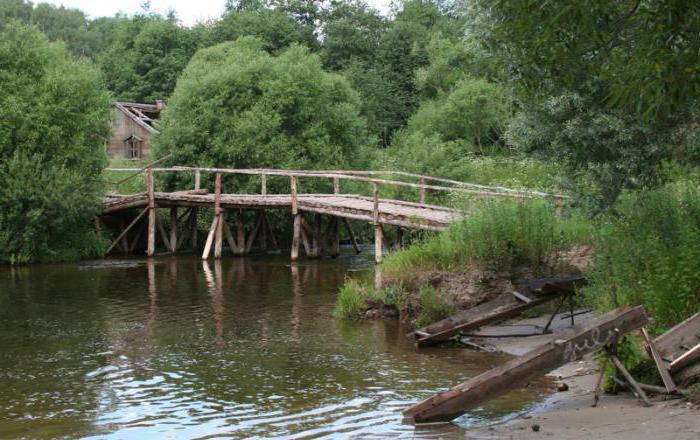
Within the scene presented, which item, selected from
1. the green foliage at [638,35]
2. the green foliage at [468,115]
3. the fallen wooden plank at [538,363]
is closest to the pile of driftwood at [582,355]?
the fallen wooden plank at [538,363]

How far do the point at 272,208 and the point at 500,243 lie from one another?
44.4ft

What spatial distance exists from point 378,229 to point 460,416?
13835 millimetres

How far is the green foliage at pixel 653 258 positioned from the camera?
9273 mm

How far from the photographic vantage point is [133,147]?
4506 centimetres

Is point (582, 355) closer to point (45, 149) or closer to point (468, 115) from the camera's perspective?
point (45, 149)

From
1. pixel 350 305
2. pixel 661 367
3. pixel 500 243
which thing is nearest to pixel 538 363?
pixel 661 367

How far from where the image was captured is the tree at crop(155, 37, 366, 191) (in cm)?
2947

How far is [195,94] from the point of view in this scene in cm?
3005

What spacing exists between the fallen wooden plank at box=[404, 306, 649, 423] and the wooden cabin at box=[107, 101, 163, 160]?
37.4 meters

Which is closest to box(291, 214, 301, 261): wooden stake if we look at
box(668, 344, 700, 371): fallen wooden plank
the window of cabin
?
box(668, 344, 700, 371): fallen wooden plank

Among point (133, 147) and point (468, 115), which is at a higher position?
point (468, 115)

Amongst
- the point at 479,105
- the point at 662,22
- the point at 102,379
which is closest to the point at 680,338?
the point at 662,22

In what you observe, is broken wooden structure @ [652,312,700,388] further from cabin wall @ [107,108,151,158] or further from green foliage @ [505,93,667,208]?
cabin wall @ [107,108,151,158]

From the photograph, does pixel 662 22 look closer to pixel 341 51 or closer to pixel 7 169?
pixel 7 169
